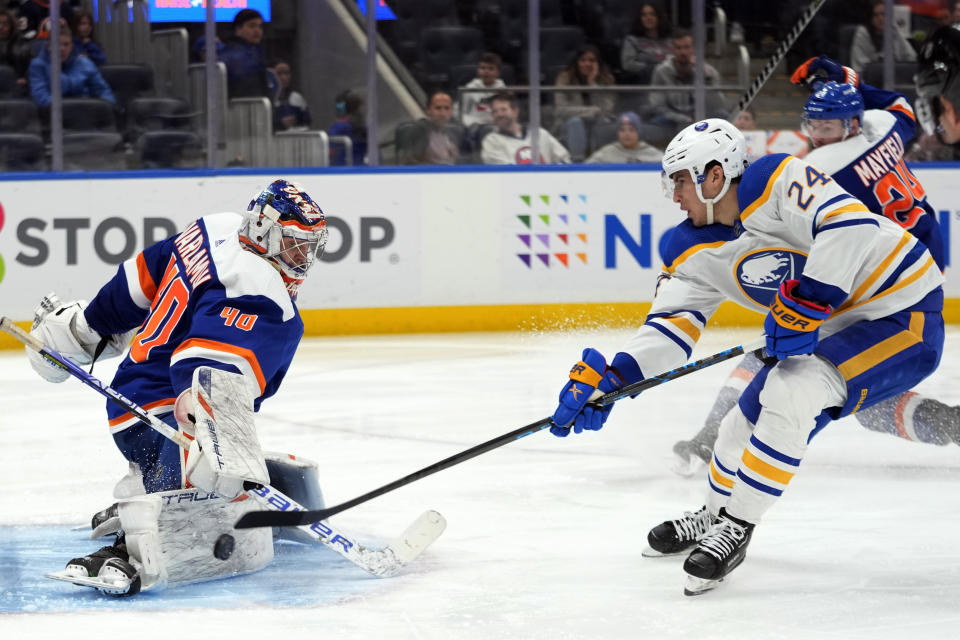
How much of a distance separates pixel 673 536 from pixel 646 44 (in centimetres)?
446

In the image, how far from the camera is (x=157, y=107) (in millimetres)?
6371

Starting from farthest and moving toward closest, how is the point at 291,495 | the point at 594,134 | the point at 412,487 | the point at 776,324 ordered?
the point at 594,134
the point at 412,487
the point at 291,495
the point at 776,324

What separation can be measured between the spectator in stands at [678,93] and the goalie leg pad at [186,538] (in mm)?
4568

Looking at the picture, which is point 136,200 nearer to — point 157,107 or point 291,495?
point 157,107

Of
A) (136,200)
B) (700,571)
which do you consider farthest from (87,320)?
(136,200)

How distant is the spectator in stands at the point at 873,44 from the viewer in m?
6.88

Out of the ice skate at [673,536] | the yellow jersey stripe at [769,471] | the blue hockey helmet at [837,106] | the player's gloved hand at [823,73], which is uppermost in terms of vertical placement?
the player's gloved hand at [823,73]

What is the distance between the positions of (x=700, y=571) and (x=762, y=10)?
16.5ft

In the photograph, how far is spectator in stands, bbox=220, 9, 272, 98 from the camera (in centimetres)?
641

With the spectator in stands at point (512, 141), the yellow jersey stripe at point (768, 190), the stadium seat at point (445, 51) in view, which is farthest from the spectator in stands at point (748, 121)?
the yellow jersey stripe at point (768, 190)

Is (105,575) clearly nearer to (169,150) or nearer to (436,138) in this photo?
(169,150)

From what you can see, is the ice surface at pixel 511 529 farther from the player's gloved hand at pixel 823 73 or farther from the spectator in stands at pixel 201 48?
the spectator in stands at pixel 201 48

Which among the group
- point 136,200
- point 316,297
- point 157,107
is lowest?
point 316,297

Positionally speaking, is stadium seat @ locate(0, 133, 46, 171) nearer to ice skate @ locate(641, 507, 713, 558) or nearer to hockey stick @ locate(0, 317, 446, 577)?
hockey stick @ locate(0, 317, 446, 577)
